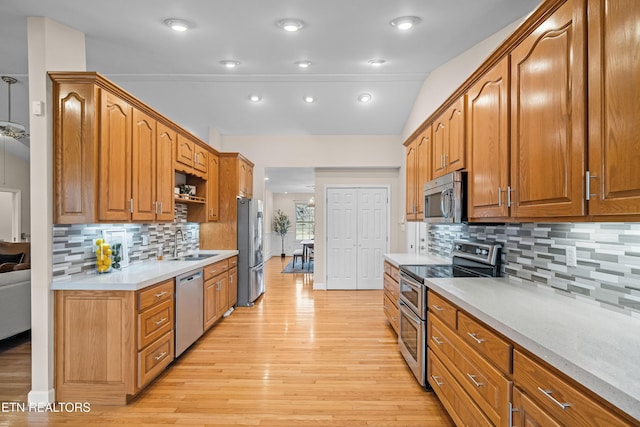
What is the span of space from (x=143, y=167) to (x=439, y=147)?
2.72 m

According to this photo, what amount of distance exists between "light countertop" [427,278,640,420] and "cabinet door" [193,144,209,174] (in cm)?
343

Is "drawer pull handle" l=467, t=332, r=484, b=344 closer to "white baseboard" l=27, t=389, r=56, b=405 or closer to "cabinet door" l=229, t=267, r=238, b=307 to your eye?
"white baseboard" l=27, t=389, r=56, b=405

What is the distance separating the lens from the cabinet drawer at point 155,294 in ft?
8.53

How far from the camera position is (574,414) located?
3.53 feet

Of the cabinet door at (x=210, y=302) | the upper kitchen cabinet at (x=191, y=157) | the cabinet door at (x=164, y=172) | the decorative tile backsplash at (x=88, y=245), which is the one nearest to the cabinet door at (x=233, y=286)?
the cabinet door at (x=210, y=302)

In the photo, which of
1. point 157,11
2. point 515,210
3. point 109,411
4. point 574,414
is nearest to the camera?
point 574,414

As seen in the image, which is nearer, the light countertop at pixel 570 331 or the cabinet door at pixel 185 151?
the light countertop at pixel 570 331

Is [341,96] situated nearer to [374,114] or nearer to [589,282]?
[374,114]

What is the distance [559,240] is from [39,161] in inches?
136

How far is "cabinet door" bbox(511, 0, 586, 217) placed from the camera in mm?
1458

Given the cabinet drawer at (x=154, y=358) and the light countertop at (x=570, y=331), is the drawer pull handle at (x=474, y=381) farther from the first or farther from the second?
the cabinet drawer at (x=154, y=358)

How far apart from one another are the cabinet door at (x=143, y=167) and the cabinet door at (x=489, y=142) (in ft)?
9.01

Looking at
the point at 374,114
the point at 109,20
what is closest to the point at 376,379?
the point at 109,20

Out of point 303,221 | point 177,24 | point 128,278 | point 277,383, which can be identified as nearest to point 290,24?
point 177,24
